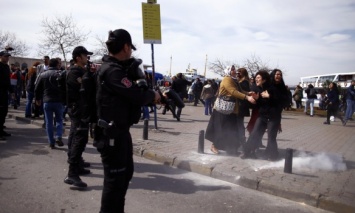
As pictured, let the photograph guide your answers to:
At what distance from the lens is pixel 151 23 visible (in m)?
8.65

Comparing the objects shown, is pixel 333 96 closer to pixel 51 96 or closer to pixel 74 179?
pixel 51 96

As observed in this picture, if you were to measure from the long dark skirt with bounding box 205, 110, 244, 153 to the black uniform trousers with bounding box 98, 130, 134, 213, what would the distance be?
12.8 feet

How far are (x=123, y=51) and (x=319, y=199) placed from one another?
338 cm

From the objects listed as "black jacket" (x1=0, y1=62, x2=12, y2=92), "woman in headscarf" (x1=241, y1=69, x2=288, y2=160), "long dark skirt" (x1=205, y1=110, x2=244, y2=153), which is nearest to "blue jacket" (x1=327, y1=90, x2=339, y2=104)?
"woman in headscarf" (x1=241, y1=69, x2=288, y2=160)

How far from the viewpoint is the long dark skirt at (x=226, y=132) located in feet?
21.4

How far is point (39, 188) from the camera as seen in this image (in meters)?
4.39

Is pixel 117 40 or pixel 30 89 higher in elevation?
pixel 117 40

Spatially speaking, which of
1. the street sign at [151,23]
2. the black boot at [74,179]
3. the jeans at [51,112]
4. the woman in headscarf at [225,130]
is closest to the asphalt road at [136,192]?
the black boot at [74,179]

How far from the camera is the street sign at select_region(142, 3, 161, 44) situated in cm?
852

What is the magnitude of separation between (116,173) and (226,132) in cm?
411

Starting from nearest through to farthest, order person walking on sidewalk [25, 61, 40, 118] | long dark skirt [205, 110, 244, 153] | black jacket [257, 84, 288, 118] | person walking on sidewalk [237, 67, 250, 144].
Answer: black jacket [257, 84, 288, 118], long dark skirt [205, 110, 244, 153], person walking on sidewalk [237, 67, 250, 144], person walking on sidewalk [25, 61, 40, 118]

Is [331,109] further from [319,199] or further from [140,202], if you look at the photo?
[140,202]

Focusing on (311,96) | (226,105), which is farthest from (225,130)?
(311,96)

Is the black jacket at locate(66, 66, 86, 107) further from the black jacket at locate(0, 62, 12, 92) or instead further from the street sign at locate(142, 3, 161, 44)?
the street sign at locate(142, 3, 161, 44)
